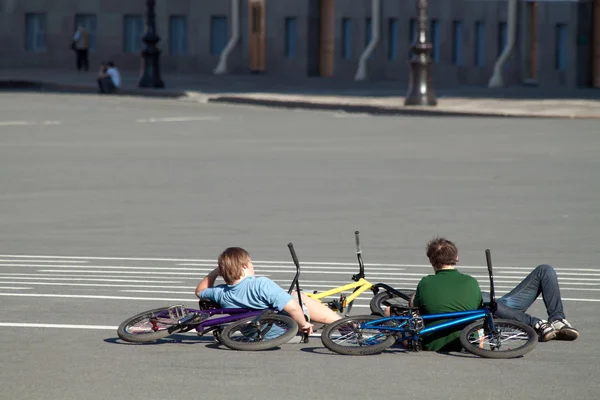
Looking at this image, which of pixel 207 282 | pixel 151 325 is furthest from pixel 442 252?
pixel 151 325

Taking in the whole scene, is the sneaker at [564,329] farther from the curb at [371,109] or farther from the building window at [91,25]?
the building window at [91,25]

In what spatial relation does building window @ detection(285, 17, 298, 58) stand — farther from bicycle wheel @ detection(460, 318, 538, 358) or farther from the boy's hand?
bicycle wheel @ detection(460, 318, 538, 358)

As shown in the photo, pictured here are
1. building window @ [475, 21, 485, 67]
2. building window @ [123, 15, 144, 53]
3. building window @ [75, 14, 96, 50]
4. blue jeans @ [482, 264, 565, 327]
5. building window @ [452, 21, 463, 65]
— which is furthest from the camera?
building window @ [75, 14, 96, 50]

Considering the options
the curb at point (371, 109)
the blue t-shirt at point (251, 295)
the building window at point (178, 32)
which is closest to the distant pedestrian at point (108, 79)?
the curb at point (371, 109)

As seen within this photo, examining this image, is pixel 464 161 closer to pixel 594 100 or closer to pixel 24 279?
pixel 24 279

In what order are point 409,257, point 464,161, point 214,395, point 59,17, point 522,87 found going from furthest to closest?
1. point 59,17
2. point 522,87
3. point 464,161
4. point 409,257
5. point 214,395

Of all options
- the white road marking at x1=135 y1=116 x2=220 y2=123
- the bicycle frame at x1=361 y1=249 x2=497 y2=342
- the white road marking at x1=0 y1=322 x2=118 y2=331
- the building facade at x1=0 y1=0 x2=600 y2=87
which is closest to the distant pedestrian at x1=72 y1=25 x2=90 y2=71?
the building facade at x1=0 y1=0 x2=600 y2=87

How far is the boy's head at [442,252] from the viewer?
30.9 feet

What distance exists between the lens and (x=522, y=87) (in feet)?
154

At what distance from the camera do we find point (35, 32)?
6556cm

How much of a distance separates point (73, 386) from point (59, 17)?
57.9 metres

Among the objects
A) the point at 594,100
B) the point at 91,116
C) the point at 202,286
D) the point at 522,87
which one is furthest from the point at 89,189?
the point at 522,87

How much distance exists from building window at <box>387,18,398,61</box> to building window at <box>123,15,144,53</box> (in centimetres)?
1319

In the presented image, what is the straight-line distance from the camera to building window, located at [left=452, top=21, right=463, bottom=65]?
2023 inches
